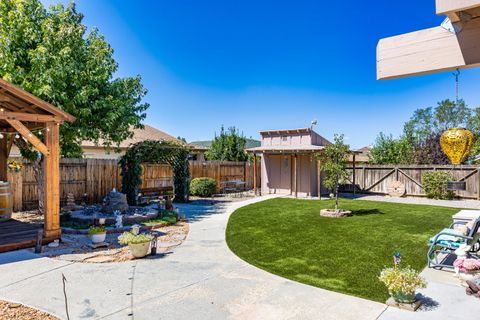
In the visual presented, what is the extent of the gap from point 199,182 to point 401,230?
11.4 meters

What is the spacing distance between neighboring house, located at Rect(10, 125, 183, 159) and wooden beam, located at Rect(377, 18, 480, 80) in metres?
12.8

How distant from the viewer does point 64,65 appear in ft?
33.7

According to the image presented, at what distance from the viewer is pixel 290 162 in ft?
63.6

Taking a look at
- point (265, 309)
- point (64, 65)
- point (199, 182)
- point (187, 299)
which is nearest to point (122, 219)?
point (64, 65)

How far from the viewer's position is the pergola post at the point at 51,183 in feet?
25.0

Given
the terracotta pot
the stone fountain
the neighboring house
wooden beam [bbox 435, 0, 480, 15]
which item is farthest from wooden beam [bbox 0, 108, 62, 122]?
the terracotta pot

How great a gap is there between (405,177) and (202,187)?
11.8 metres

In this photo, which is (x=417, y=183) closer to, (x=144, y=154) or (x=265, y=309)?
(x=144, y=154)

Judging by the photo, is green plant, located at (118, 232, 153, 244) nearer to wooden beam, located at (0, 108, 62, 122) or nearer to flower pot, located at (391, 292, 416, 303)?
wooden beam, located at (0, 108, 62, 122)

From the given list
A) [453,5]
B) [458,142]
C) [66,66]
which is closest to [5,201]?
[66,66]

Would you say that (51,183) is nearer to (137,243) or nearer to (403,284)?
(137,243)

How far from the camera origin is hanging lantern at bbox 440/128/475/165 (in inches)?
113

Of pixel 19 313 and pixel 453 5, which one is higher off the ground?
pixel 453 5

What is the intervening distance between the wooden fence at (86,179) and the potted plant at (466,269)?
43.5 feet
